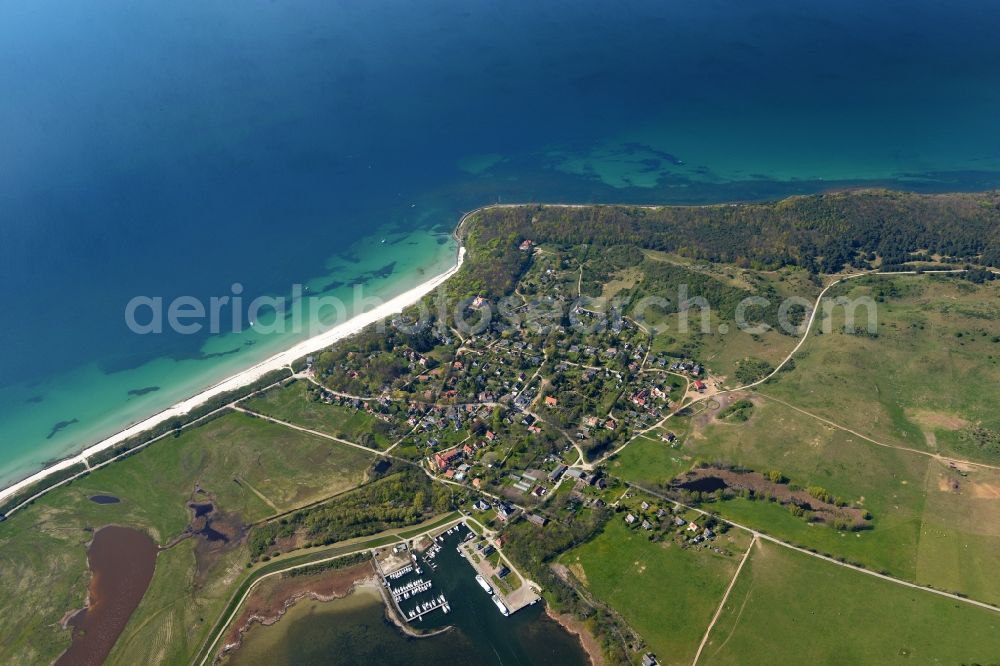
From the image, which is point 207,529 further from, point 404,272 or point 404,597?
point 404,272

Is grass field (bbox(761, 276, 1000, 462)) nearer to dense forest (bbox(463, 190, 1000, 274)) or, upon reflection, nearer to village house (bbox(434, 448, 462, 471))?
dense forest (bbox(463, 190, 1000, 274))

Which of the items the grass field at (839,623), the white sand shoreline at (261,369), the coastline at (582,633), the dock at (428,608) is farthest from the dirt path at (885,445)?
the white sand shoreline at (261,369)

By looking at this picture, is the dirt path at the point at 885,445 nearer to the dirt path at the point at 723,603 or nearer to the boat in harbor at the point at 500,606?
the dirt path at the point at 723,603

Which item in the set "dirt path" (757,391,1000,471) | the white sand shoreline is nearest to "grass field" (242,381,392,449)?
the white sand shoreline

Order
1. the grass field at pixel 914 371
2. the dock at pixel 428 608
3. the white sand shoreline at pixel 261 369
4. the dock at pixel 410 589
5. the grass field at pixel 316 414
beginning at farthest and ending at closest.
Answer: the white sand shoreline at pixel 261 369
the grass field at pixel 316 414
the grass field at pixel 914 371
the dock at pixel 410 589
the dock at pixel 428 608

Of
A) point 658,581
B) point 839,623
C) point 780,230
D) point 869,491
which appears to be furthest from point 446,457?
point 780,230

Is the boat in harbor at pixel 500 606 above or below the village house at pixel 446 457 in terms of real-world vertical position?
below

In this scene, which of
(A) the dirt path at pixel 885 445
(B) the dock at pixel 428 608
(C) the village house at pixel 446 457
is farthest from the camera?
(C) the village house at pixel 446 457
